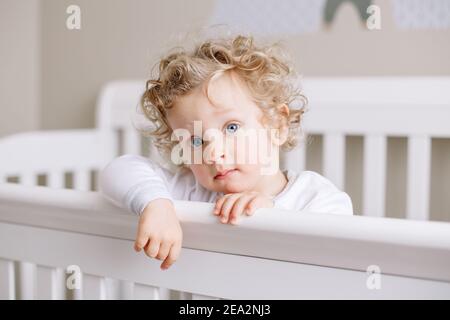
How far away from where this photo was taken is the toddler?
78 cm

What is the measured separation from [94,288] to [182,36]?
52cm

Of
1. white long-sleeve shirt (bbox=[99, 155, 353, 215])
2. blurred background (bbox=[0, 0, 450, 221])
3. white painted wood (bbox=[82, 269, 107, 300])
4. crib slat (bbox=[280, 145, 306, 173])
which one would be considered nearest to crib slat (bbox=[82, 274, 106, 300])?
white painted wood (bbox=[82, 269, 107, 300])

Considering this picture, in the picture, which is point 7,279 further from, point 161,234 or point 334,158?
point 334,158

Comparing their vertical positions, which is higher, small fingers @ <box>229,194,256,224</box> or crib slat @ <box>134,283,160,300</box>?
small fingers @ <box>229,194,256,224</box>

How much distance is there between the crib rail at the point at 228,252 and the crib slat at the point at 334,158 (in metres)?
0.58

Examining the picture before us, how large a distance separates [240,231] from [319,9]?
2.60 feet

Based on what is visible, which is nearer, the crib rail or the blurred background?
the crib rail

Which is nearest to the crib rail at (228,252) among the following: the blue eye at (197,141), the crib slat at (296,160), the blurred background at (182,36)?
the blue eye at (197,141)

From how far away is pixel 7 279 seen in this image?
0.87 metres

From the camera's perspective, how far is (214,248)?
70 cm

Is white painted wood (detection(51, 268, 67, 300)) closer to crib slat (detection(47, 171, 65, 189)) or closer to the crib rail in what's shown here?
the crib rail

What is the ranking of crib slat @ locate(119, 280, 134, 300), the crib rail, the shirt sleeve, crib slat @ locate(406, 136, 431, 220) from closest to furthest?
the crib rail, the shirt sleeve, crib slat @ locate(119, 280, 134, 300), crib slat @ locate(406, 136, 431, 220)

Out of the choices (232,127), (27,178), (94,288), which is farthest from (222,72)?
(27,178)
